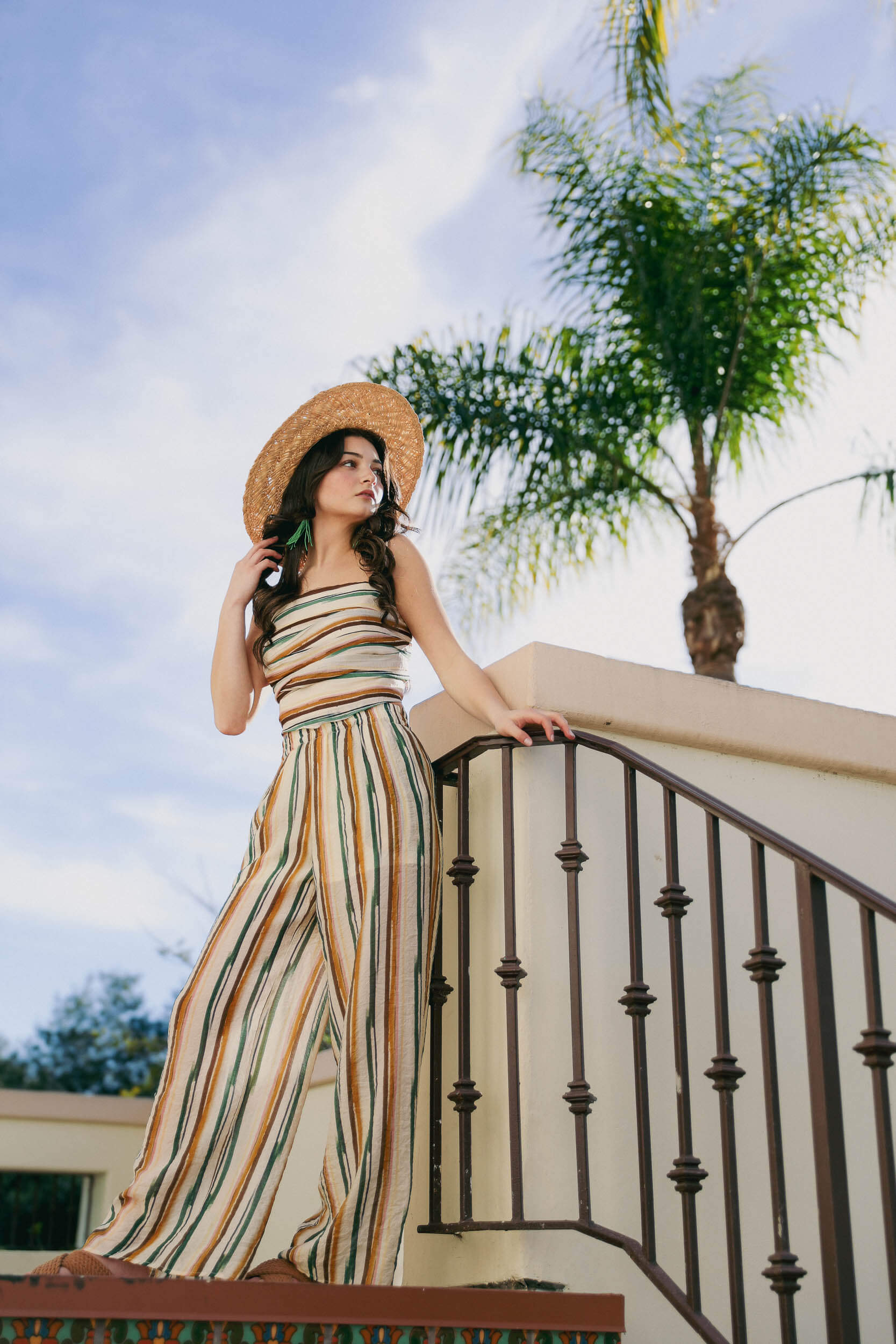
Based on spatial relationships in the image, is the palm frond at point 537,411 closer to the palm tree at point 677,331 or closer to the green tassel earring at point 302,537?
the palm tree at point 677,331

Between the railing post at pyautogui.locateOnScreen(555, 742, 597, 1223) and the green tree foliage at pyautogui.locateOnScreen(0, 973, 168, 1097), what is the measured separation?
823 inches

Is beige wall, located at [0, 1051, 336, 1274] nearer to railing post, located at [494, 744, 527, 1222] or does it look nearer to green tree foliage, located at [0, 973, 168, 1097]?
railing post, located at [494, 744, 527, 1222]

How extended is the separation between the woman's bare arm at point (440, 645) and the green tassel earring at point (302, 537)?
0.22m

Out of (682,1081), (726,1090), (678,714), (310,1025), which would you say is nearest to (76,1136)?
(310,1025)

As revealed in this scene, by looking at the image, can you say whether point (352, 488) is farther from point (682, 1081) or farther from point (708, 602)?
point (708, 602)

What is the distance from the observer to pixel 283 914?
2688 mm

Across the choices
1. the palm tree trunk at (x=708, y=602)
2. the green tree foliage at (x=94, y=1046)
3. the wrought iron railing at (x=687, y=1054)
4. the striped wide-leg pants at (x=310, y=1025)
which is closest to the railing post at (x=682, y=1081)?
the wrought iron railing at (x=687, y=1054)

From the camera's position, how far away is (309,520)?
318 cm

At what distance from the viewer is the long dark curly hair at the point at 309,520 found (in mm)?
2992

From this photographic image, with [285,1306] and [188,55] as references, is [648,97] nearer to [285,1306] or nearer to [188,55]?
[188,55]

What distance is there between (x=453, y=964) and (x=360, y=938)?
19.6 inches

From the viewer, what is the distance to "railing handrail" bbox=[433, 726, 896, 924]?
1898mm

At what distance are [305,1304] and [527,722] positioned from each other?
1.27 metres

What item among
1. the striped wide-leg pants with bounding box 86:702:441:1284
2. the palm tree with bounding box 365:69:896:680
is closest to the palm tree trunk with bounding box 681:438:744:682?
the palm tree with bounding box 365:69:896:680
